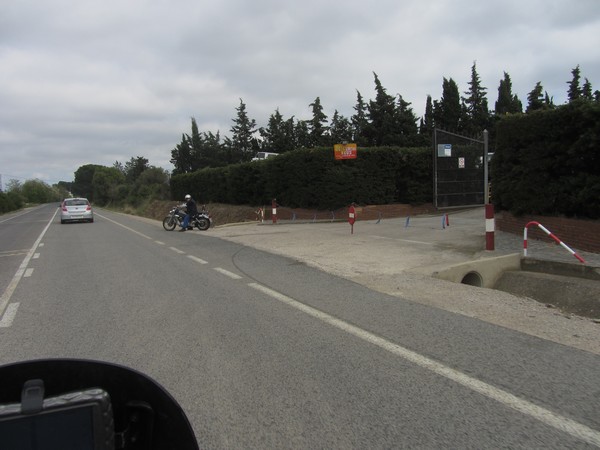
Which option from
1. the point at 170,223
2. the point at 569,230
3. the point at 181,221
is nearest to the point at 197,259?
the point at 569,230

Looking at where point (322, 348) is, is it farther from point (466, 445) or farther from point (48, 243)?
point (48, 243)

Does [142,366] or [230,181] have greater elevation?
[230,181]

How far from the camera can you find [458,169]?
1858 centimetres

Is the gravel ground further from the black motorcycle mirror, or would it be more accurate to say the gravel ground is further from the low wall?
the black motorcycle mirror

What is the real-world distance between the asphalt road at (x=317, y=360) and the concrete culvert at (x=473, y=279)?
7.42 ft

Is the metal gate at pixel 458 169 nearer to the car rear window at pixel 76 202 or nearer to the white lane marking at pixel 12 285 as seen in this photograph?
the white lane marking at pixel 12 285

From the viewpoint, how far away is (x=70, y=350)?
15.9ft

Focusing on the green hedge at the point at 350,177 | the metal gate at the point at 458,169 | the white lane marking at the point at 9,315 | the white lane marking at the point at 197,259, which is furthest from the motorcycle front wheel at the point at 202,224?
the white lane marking at the point at 9,315

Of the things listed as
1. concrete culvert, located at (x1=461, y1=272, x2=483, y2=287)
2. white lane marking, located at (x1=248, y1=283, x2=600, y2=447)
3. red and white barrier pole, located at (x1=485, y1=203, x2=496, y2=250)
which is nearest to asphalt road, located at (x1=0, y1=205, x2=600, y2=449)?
white lane marking, located at (x1=248, y1=283, x2=600, y2=447)

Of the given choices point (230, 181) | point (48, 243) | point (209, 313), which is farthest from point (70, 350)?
point (230, 181)

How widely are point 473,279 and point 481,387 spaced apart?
17.5 ft

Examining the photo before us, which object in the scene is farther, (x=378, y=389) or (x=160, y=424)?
(x=378, y=389)

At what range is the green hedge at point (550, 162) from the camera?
9867 mm

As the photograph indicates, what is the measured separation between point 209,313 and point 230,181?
28479mm
